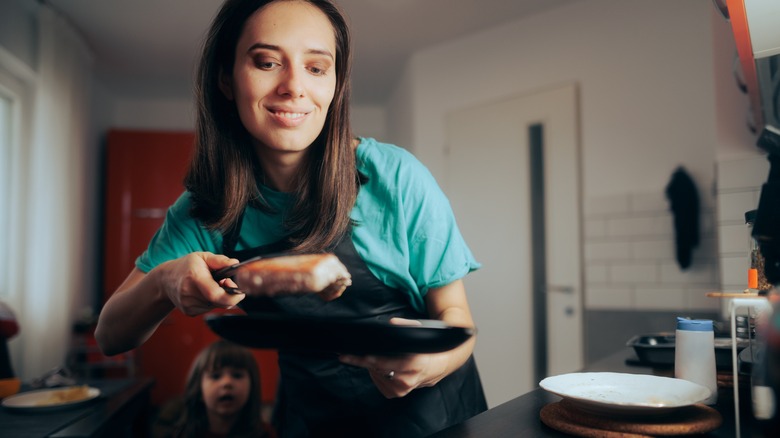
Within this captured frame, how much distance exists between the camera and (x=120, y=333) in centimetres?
94

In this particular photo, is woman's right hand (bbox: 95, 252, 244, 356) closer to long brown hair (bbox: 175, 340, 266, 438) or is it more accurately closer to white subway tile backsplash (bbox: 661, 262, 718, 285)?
long brown hair (bbox: 175, 340, 266, 438)

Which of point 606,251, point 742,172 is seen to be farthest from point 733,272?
point 606,251

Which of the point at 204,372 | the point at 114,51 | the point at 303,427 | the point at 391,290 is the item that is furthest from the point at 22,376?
the point at 391,290

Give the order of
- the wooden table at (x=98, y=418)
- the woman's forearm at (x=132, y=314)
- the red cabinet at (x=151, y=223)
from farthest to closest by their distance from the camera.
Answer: the red cabinet at (x=151, y=223) < the wooden table at (x=98, y=418) < the woman's forearm at (x=132, y=314)

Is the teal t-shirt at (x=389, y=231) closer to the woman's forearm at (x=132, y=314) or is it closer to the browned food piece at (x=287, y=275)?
the woman's forearm at (x=132, y=314)

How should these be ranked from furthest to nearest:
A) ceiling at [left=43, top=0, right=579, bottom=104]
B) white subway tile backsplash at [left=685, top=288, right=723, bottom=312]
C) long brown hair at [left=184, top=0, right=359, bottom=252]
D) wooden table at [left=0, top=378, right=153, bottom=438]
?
ceiling at [left=43, top=0, right=579, bottom=104]
white subway tile backsplash at [left=685, top=288, right=723, bottom=312]
wooden table at [left=0, top=378, right=153, bottom=438]
long brown hair at [left=184, top=0, right=359, bottom=252]

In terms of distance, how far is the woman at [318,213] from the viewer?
947 millimetres

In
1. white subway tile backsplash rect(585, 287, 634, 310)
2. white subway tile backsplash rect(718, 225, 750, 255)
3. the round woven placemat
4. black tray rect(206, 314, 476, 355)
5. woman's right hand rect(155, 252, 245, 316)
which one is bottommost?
white subway tile backsplash rect(585, 287, 634, 310)

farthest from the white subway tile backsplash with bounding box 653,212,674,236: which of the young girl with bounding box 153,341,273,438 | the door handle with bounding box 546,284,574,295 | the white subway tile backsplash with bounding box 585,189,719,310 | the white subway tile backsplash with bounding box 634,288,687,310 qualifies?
the young girl with bounding box 153,341,273,438

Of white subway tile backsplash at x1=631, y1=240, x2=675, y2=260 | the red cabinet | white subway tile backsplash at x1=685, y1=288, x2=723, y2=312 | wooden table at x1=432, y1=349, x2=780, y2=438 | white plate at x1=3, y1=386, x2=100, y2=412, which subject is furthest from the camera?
the red cabinet

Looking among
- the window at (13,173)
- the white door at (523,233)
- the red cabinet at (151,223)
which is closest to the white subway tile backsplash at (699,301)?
the white door at (523,233)

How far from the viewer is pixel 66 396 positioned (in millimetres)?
1539

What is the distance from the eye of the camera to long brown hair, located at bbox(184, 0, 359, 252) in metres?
0.99

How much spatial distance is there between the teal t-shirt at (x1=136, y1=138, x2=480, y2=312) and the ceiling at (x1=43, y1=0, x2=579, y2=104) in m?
2.40
